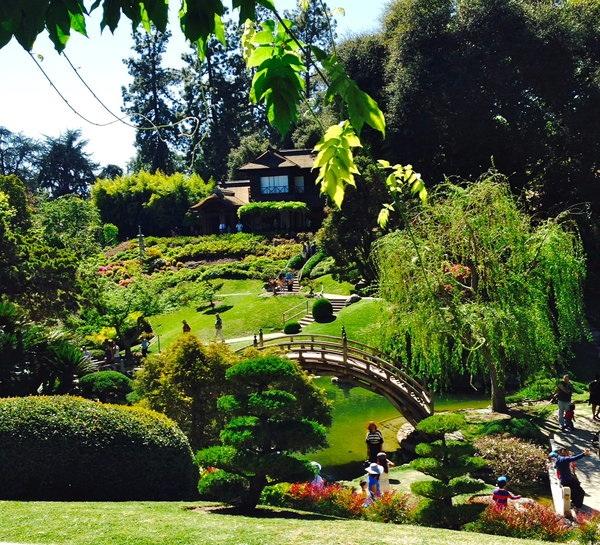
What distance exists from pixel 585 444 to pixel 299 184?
43.5 metres

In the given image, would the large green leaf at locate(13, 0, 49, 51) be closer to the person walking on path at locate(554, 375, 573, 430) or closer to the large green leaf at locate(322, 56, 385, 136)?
the large green leaf at locate(322, 56, 385, 136)

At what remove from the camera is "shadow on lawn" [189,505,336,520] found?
36.3ft

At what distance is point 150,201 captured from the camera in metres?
65.1

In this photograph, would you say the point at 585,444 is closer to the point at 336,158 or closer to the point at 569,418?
the point at 569,418

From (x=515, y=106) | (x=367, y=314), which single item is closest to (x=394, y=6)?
(x=515, y=106)

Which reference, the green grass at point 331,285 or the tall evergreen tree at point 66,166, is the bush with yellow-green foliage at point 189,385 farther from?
the tall evergreen tree at point 66,166

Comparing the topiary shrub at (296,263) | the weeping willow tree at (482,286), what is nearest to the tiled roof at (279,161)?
the topiary shrub at (296,263)

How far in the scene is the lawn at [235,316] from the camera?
123 feet

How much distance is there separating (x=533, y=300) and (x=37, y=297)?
54.3 ft

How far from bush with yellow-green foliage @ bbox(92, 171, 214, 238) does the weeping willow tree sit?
44963 mm

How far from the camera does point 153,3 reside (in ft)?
9.34

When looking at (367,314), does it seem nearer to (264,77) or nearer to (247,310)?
(247,310)

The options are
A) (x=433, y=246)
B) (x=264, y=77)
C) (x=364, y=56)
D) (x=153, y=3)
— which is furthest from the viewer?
(x=364, y=56)

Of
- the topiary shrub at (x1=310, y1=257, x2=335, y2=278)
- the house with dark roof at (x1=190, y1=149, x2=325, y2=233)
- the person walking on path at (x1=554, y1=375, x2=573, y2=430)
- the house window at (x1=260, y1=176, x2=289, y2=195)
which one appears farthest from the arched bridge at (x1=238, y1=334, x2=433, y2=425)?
the house window at (x1=260, y1=176, x2=289, y2=195)
